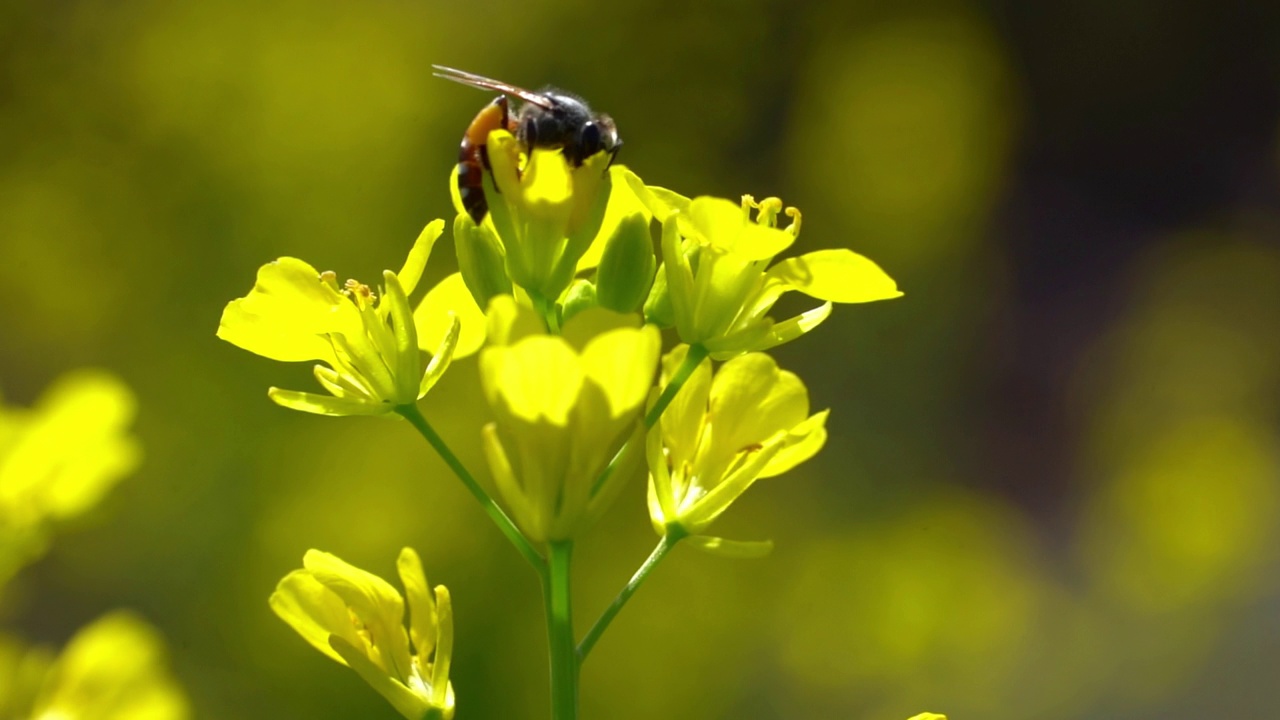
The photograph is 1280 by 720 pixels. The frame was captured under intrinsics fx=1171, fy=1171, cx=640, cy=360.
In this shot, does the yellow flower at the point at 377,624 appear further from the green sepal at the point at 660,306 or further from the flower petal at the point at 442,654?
the green sepal at the point at 660,306

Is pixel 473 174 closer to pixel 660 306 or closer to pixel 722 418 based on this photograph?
pixel 660 306

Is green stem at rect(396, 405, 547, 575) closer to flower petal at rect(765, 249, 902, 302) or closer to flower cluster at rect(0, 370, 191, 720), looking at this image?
flower petal at rect(765, 249, 902, 302)

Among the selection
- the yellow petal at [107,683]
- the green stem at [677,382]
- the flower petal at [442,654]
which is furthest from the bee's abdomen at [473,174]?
the yellow petal at [107,683]

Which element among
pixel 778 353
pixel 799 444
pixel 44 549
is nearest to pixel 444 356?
pixel 799 444

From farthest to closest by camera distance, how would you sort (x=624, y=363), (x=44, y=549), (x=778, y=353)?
1. (x=778, y=353)
2. (x=44, y=549)
3. (x=624, y=363)

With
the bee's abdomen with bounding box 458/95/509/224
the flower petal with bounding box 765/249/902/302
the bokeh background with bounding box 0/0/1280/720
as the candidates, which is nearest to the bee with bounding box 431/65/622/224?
the bee's abdomen with bounding box 458/95/509/224

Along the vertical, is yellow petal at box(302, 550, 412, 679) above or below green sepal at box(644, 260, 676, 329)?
below

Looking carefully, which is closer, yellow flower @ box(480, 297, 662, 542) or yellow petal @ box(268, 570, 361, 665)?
yellow flower @ box(480, 297, 662, 542)

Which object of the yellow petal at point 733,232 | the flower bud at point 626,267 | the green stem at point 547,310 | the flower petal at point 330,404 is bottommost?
the flower petal at point 330,404
